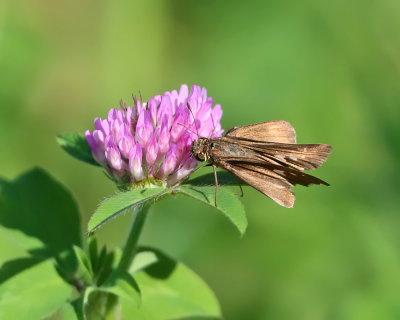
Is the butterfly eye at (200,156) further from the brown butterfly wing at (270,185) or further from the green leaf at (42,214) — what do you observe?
the green leaf at (42,214)

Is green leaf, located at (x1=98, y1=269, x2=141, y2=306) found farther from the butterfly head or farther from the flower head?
the butterfly head

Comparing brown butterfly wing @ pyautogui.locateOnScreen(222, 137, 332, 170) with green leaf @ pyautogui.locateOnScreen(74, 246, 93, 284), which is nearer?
green leaf @ pyautogui.locateOnScreen(74, 246, 93, 284)

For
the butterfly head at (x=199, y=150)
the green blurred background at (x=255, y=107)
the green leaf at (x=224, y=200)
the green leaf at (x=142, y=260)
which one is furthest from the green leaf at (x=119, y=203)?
the green blurred background at (x=255, y=107)

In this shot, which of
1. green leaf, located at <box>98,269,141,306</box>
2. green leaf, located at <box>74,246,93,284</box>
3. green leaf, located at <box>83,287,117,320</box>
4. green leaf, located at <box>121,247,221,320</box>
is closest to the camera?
green leaf, located at <box>98,269,141,306</box>

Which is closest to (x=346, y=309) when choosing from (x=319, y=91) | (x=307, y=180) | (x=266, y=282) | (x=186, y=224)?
(x=266, y=282)

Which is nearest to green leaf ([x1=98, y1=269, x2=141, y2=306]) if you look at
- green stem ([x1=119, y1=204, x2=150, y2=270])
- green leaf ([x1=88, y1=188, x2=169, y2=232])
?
green stem ([x1=119, y1=204, x2=150, y2=270])

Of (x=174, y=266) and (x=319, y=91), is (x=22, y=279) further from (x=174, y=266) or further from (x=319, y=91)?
(x=319, y=91)

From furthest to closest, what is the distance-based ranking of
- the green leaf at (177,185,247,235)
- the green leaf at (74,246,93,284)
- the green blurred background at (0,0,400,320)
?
the green blurred background at (0,0,400,320) → the green leaf at (74,246,93,284) → the green leaf at (177,185,247,235)
